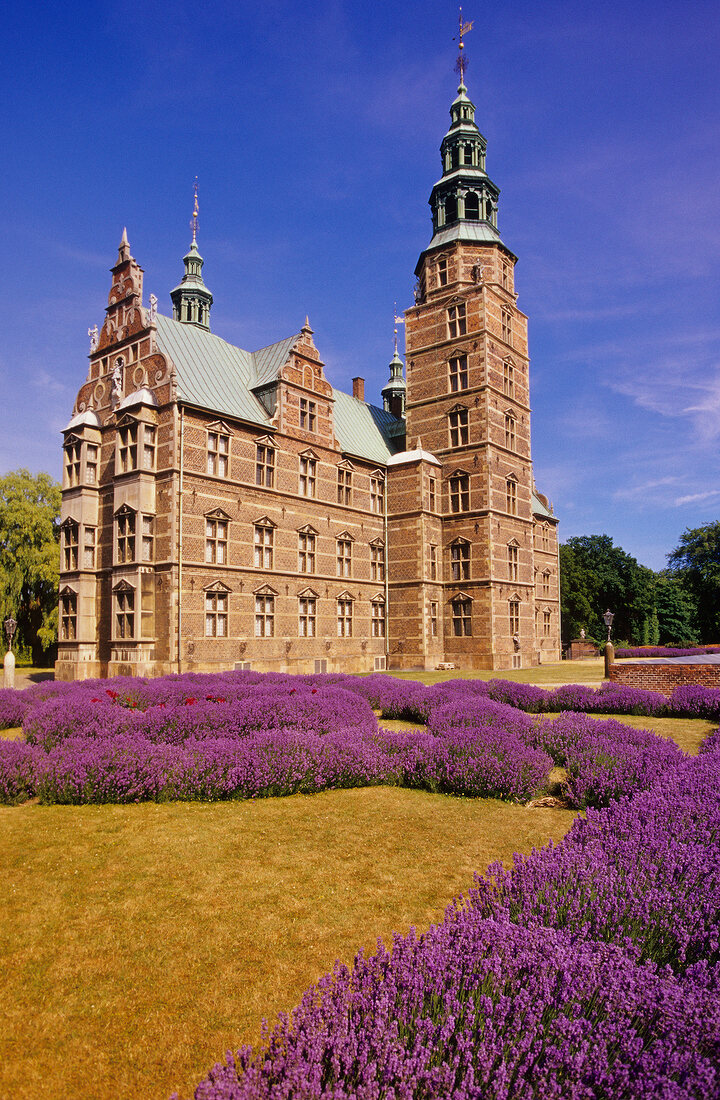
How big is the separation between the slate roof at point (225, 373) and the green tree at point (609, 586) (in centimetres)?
3886

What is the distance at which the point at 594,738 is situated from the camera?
10.0 meters

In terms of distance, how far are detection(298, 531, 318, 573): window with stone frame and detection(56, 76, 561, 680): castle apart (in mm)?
105

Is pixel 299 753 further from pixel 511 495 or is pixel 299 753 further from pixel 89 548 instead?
pixel 511 495

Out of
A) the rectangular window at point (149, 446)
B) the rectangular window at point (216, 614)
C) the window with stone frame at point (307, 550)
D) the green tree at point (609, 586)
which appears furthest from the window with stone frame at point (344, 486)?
the green tree at point (609, 586)

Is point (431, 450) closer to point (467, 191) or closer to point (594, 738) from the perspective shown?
point (467, 191)

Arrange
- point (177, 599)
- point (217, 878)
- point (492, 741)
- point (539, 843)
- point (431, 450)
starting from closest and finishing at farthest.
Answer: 1. point (217, 878)
2. point (539, 843)
3. point (492, 741)
4. point (177, 599)
5. point (431, 450)

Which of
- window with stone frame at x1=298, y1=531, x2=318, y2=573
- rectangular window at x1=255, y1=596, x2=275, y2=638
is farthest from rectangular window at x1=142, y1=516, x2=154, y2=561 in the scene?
window with stone frame at x1=298, y1=531, x2=318, y2=573

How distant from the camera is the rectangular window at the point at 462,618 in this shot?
36469 mm

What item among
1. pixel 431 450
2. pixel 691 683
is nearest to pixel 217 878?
pixel 691 683

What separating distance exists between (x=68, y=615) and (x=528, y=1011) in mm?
29791

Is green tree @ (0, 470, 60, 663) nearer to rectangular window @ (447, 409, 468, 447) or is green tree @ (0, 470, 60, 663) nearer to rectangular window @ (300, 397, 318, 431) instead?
rectangular window @ (300, 397, 318, 431)

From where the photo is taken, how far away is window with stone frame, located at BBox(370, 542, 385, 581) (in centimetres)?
3700

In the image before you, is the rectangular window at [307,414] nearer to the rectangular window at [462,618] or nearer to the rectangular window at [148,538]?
the rectangular window at [148,538]

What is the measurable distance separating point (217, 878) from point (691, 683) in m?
17.3
